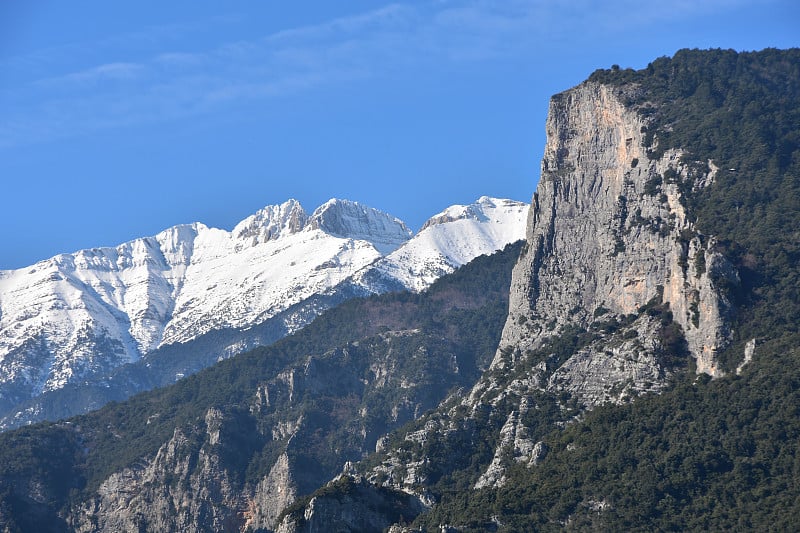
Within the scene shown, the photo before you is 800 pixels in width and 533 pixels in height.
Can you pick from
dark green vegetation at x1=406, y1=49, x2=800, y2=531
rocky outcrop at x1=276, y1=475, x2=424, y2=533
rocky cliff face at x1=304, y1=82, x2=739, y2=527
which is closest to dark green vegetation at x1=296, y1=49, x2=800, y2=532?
dark green vegetation at x1=406, y1=49, x2=800, y2=531

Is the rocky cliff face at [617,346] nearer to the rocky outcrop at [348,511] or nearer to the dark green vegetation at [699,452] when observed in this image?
the dark green vegetation at [699,452]

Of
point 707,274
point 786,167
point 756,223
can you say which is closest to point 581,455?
point 707,274

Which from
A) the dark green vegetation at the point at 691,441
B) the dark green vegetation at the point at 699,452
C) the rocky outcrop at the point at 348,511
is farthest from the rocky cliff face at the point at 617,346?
the rocky outcrop at the point at 348,511

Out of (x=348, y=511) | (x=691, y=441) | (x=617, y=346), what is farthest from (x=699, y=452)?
(x=348, y=511)

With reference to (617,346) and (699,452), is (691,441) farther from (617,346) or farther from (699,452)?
(617,346)

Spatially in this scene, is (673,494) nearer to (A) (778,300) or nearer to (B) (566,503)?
(B) (566,503)

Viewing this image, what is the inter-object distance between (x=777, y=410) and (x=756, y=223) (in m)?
36.2

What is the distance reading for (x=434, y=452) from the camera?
188m

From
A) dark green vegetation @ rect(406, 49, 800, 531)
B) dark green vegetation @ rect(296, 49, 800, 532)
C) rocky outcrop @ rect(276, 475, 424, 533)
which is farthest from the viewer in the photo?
rocky outcrop @ rect(276, 475, 424, 533)

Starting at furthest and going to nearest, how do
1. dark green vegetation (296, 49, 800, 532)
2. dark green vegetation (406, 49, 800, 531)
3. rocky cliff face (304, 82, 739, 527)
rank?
Answer: rocky cliff face (304, 82, 739, 527)
dark green vegetation (296, 49, 800, 532)
dark green vegetation (406, 49, 800, 531)

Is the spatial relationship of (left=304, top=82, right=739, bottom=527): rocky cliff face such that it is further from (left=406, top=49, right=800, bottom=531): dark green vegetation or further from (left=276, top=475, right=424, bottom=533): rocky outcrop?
(left=276, top=475, right=424, bottom=533): rocky outcrop

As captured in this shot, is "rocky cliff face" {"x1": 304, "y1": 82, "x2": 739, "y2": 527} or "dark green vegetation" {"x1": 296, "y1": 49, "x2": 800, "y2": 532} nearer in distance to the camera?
"dark green vegetation" {"x1": 296, "y1": 49, "x2": 800, "y2": 532}

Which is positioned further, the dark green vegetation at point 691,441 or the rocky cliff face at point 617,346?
the rocky cliff face at point 617,346

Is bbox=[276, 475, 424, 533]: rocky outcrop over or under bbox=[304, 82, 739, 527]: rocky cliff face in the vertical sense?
under
